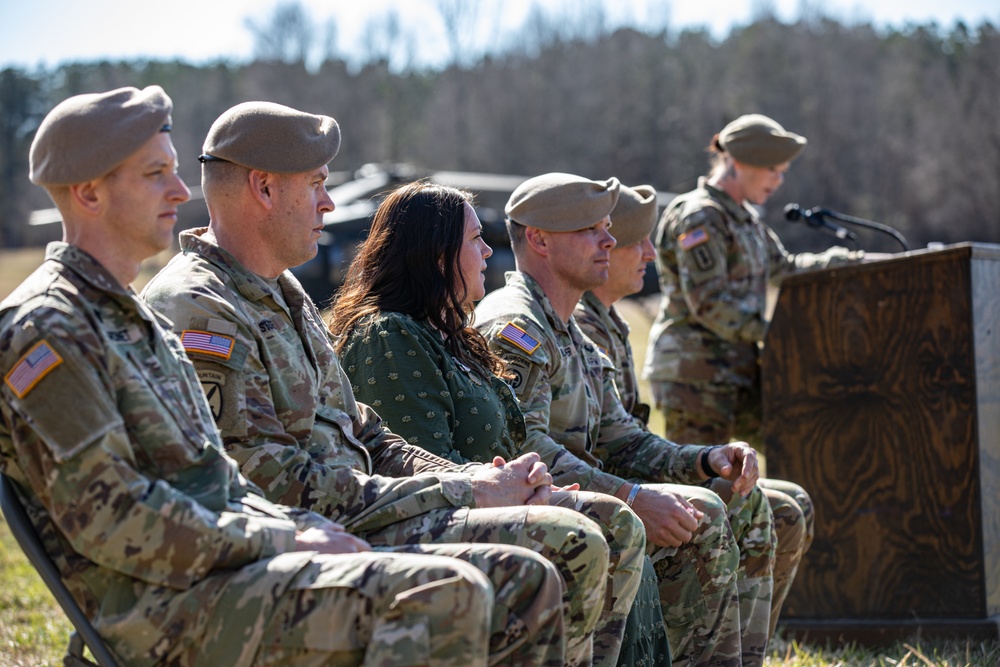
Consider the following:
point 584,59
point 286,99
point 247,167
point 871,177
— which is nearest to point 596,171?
point 584,59

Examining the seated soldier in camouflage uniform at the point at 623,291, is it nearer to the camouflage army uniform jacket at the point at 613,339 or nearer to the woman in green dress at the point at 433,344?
the camouflage army uniform jacket at the point at 613,339

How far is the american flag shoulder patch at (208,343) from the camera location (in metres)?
2.51

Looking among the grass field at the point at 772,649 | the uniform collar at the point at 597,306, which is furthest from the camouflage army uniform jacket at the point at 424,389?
the grass field at the point at 772,649

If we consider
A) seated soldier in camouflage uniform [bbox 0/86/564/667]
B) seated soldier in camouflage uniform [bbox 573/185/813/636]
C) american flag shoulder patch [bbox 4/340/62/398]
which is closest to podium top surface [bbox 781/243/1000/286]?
seated soldier in camouflage uniform [bbox 573/185/813/636]

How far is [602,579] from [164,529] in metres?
0.93

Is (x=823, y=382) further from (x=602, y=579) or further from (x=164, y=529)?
(x=164, y=529)

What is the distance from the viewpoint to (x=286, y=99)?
50500 millimetres

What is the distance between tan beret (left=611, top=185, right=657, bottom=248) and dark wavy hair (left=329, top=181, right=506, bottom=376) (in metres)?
1.05

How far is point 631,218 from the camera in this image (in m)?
4.31

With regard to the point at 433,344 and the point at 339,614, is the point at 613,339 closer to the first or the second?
the point at 433,344

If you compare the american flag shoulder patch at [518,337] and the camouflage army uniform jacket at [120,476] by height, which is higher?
the camouflage army uniform jacket at [120,476]

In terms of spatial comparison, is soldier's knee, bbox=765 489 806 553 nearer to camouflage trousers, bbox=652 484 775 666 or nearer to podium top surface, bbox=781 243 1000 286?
camouflage trousers, bbox=652 484 775 666

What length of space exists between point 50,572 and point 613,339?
258cm

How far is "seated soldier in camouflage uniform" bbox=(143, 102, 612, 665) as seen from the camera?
251 centimetres
